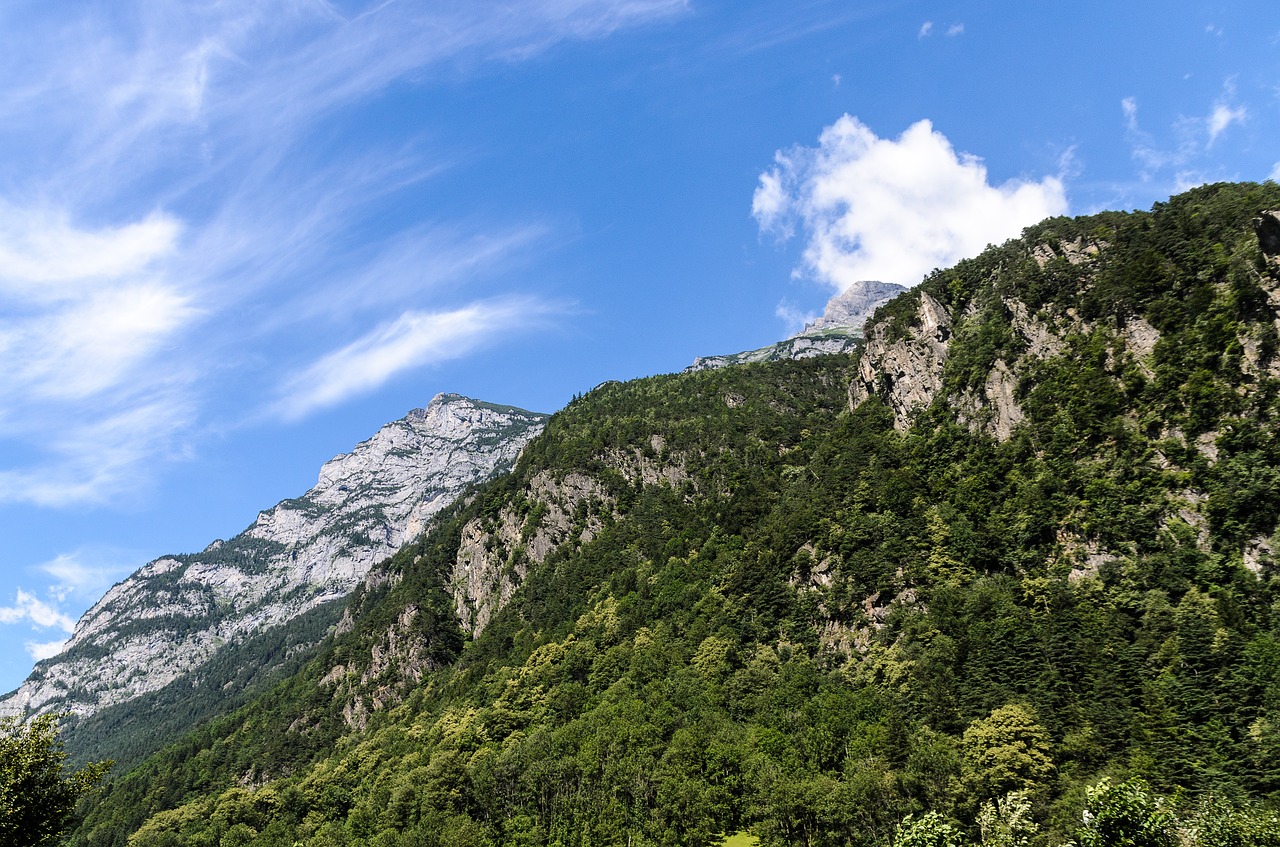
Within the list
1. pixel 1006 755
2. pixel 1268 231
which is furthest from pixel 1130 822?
pixel 1268 231

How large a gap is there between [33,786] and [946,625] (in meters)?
105

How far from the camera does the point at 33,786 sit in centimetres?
3459

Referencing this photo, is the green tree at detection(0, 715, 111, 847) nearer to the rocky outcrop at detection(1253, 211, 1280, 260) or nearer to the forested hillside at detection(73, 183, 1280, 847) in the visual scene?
the forested hillside at detection(73, 183, 1280, 847)

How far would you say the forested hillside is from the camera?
76062 mm

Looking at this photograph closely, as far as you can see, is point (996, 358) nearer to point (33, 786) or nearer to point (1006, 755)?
point (1006, 755)

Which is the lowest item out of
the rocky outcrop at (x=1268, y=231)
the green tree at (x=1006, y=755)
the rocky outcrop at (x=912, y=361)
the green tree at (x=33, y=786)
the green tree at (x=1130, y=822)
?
the green tree at (x=1006, y=755)

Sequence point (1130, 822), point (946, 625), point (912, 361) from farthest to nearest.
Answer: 1. point (912, 361)
2. point (946, 625)
3. point (1130, 822)

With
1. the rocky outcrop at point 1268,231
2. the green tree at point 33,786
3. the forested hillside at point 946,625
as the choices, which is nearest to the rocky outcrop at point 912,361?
→ the forested hillside at point 946,625

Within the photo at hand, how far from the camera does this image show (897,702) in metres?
96.4

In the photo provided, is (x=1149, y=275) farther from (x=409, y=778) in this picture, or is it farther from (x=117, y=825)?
(x=117, y=825)

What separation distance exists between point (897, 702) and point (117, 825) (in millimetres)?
197715

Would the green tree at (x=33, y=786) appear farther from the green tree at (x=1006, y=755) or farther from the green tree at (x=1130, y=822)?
the green tree at (x=1006, y=755)

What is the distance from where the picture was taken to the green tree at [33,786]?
108ft

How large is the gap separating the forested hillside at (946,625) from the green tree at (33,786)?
206 ft
